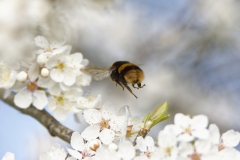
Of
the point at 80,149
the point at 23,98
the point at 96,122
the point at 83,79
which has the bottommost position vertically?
the point at 80,149

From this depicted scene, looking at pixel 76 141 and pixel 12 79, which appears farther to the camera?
pixel 12 79

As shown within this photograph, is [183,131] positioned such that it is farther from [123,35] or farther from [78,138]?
[123,35]

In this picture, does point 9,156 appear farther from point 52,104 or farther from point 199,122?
point 199,122

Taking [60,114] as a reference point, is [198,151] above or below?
below

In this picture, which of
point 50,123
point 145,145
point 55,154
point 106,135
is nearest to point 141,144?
point 145,145

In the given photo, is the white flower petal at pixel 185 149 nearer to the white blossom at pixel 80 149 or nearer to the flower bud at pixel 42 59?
the white blossom at pixel 80 149

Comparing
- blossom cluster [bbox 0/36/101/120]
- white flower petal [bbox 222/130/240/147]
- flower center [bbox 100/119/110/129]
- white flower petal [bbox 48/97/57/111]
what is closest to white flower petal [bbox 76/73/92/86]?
blossom cluster [bbox 0/36/101/120]
